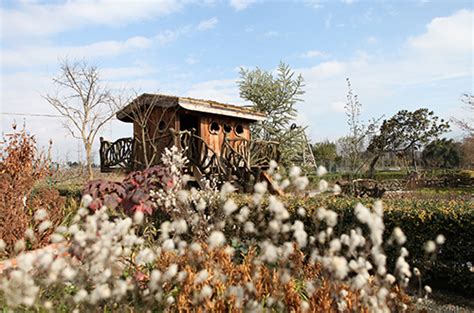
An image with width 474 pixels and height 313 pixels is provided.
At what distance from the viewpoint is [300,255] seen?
10.7 ft

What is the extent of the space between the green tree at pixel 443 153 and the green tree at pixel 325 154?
936 cm

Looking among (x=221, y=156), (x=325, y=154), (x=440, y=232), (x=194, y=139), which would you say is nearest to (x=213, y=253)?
(x=440, y=232)

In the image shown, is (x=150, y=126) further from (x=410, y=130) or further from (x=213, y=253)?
(x=410, y=130)

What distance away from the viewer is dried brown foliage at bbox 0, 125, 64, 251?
4.73 metres

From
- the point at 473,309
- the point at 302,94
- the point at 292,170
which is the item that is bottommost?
the point at 473,309

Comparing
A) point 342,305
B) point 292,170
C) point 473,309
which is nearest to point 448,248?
point 473,309

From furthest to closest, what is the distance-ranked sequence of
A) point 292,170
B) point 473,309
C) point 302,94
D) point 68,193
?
point 302,94, point 68,193, point 473,309, point 292,170

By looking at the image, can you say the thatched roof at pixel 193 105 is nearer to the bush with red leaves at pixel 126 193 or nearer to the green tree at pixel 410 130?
the bush with red leaves at pixel 126 193

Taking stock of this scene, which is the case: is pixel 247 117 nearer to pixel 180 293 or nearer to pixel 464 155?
pixel 180 293

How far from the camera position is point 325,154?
1362 inches

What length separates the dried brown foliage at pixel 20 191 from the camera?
15.5ft

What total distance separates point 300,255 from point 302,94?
15939mm

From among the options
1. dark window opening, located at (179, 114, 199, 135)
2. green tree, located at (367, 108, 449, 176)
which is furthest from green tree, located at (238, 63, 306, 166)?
green tree, located at (367, 108, 449, 176)

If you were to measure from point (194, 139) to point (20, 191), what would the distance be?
6208 millimetres
